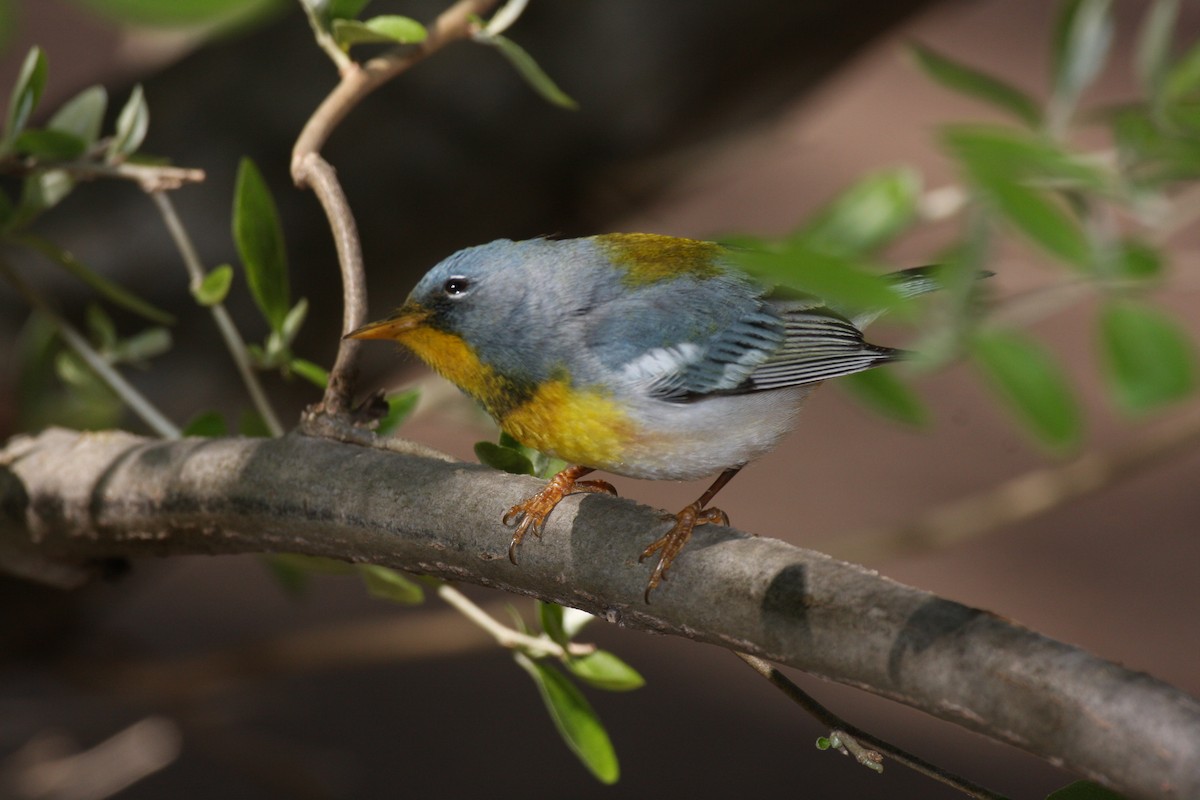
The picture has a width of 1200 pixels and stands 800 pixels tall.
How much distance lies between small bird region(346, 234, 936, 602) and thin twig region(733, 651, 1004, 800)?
1.49 ft

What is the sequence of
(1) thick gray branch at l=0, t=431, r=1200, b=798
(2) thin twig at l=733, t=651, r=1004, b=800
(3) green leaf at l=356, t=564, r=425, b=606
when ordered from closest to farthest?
1. (1) thick gray branch at l=0, t=431, r=1200, b=798
2. (2) thin twig at l=733, t=651, r=1004, b=800
3. (3) green leaf at l=356, t=564, r=425, b=606

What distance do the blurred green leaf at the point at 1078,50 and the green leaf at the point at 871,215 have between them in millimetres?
294

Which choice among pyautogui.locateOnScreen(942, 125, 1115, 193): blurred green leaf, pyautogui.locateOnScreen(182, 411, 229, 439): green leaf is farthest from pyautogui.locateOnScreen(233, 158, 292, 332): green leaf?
pyautogui.locateOnScreen(942, 125, 1115, 193): blurred green leaf

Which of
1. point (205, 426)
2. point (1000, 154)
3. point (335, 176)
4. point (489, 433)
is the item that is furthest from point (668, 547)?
point (489, 433)

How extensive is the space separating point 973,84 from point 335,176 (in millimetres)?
979

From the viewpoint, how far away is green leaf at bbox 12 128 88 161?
169cm

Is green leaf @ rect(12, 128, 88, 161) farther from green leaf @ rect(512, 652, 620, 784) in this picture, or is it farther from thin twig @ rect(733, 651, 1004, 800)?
thin twig @ rect(733, 651, 1004, 800)

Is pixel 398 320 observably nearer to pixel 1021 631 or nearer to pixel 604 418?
pixel 604 418

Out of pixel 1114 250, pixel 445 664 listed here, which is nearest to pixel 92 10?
pixel 1114 250

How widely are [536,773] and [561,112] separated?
7.74 ft

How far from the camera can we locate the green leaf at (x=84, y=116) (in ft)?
5.94

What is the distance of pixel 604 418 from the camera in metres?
1.71

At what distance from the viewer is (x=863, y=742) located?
47.6 inches

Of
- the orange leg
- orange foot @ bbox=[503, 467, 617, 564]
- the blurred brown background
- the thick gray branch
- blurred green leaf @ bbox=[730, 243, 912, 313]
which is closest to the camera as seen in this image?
blurred green leaf @ bbox=[730, 243, 912, 313]
